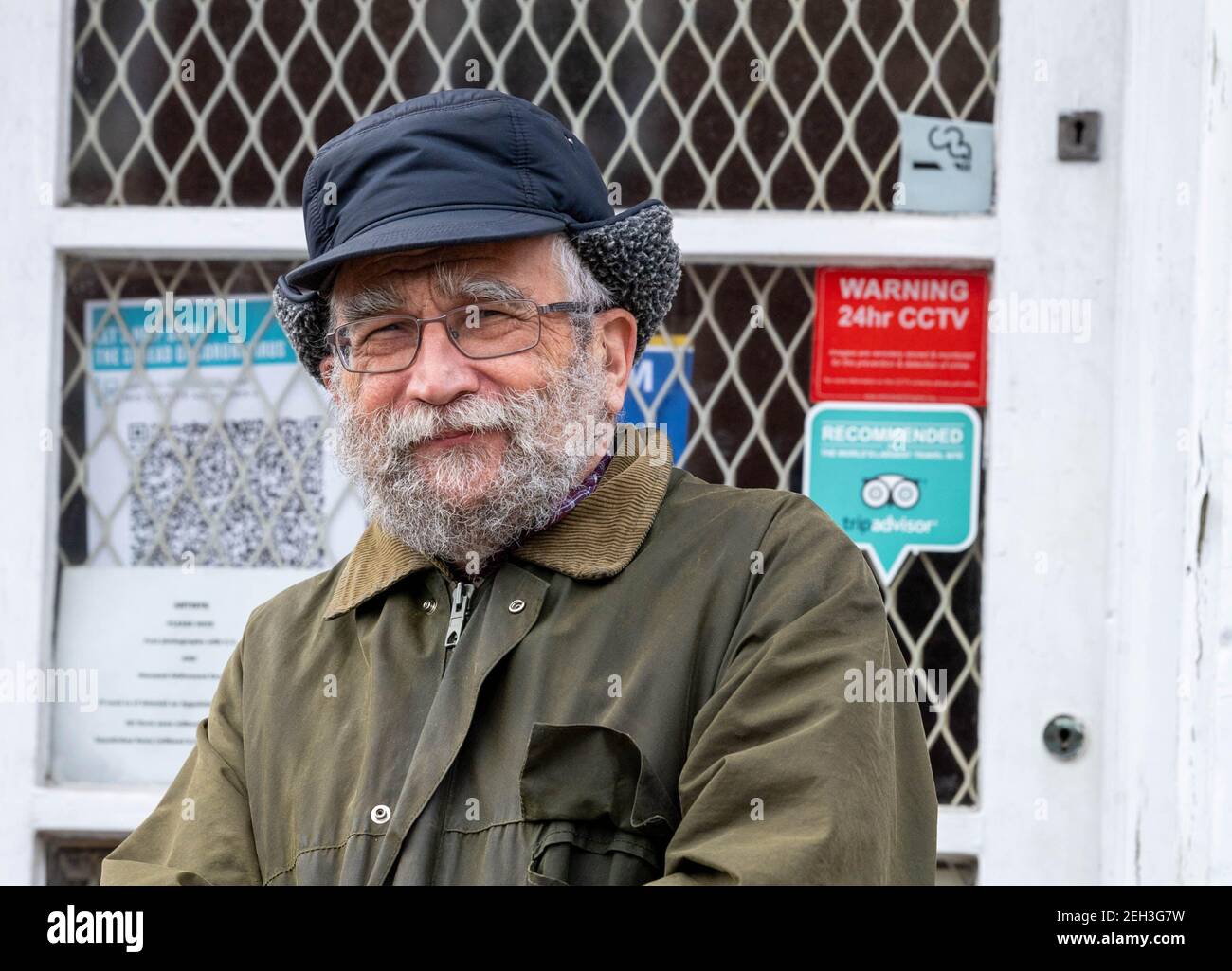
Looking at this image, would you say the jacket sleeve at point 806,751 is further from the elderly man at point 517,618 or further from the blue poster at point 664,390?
the blue poster at point 664,390

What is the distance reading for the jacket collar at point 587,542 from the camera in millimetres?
1789

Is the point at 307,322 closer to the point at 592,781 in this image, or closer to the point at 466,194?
the point at 466,194

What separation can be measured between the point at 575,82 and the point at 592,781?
5.85ft

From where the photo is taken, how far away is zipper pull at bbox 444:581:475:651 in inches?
70.8

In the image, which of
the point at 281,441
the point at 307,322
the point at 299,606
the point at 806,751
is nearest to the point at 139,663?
the point at 281,441

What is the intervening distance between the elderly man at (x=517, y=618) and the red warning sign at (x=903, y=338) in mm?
908

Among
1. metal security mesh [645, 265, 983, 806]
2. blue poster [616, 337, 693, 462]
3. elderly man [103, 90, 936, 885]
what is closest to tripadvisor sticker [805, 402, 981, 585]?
metal security mesh [645, 265, 983, 806]

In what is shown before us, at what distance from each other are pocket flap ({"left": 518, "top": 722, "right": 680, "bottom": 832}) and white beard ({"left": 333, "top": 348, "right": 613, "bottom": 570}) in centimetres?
32

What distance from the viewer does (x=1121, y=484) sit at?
2680 millimetres

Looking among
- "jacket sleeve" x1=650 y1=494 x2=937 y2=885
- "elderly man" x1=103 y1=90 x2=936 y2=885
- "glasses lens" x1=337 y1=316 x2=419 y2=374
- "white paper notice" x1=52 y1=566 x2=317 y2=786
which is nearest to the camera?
"jacket sleeve" x1=650 y1=494 x2=937 y2=885

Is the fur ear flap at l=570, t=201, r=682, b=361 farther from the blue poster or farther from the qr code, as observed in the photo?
the qr code

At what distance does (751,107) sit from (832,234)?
0.31 m

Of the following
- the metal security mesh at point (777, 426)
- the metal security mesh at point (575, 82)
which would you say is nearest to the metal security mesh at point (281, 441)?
the metal security mesh at point (777, 426)

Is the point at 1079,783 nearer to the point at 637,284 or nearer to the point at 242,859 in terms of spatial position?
the point at 637,284
